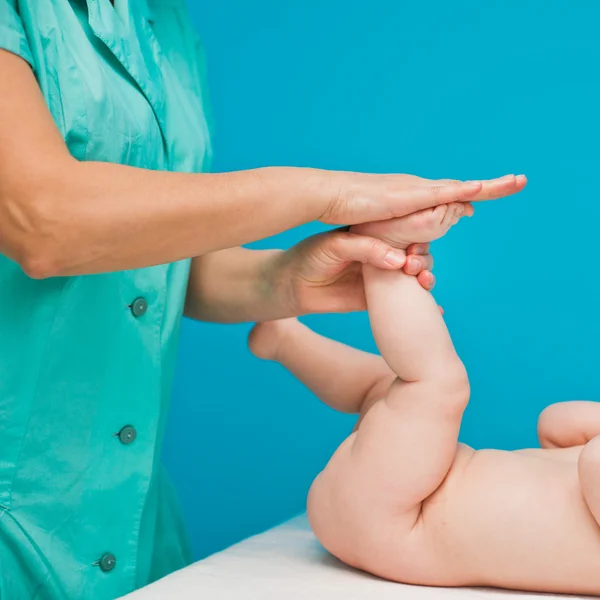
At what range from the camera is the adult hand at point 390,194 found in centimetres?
113

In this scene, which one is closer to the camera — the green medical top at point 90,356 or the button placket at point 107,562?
the green medical top at point 90,356

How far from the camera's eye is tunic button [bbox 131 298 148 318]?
1335mm

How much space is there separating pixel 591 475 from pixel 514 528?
0.12 m

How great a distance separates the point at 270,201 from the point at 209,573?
48 centimetres

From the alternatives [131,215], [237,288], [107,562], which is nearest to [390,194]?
[131,215]

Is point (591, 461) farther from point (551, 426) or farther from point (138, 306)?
point (138, 306)

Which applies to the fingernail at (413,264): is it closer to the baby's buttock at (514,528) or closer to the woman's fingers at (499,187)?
the woman's fingers at (499,187)

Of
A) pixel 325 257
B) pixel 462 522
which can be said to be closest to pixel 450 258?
pixel 325 257

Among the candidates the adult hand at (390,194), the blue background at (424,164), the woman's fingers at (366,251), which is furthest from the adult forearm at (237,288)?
the blue background at (424,164)

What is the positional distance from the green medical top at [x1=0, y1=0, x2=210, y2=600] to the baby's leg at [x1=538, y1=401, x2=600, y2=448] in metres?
0.57

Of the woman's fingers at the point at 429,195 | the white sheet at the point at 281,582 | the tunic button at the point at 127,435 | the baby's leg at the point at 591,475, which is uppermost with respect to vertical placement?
the woman's fingers at the point at 429,195

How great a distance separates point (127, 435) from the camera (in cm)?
132

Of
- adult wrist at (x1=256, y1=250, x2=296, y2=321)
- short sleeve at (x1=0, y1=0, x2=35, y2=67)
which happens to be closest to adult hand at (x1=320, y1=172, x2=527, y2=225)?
adult wrist at (x1=256, y1=250, x2=296, y2=321)

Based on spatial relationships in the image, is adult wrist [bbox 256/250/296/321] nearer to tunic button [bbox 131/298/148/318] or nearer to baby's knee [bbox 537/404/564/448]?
tunic button [bbox 131/298/148/318]
